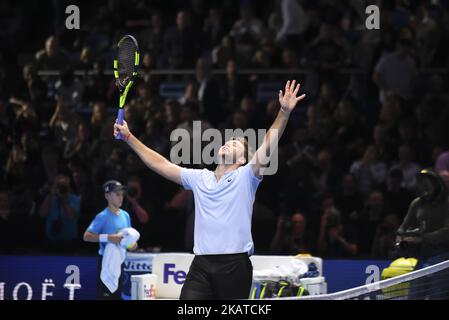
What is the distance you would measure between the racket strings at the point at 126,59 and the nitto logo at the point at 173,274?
9.18 ft

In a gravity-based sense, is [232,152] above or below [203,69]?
below

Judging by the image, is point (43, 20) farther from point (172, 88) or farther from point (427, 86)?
point (427, 86)

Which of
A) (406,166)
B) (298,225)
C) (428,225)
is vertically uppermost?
(406,166)

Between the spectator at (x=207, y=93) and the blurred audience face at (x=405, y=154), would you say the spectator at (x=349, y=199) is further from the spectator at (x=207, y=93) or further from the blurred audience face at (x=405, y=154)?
the spectator at (x=207, y=93)

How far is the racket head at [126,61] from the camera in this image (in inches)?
370

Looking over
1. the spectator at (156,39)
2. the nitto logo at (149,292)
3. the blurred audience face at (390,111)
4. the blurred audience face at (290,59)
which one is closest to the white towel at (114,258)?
the nitto logo at (149,292)

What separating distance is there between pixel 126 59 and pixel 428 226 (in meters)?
3.73

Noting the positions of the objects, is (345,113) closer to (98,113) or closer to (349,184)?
(349,184)

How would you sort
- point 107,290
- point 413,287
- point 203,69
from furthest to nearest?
point 203,69
point 107,290
point 413,287

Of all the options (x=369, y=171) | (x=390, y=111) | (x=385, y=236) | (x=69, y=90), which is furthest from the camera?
(x=69, y=90)

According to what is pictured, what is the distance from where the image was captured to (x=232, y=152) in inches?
330

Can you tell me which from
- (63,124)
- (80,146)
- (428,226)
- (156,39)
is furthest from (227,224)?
(156,39)

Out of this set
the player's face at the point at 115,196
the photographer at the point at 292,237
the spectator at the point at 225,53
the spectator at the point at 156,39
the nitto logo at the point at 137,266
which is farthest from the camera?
the spectator at the point at 156,39

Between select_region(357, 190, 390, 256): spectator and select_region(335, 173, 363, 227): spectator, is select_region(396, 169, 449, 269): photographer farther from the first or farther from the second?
select_region(335, 173, 363, 227): spectator
